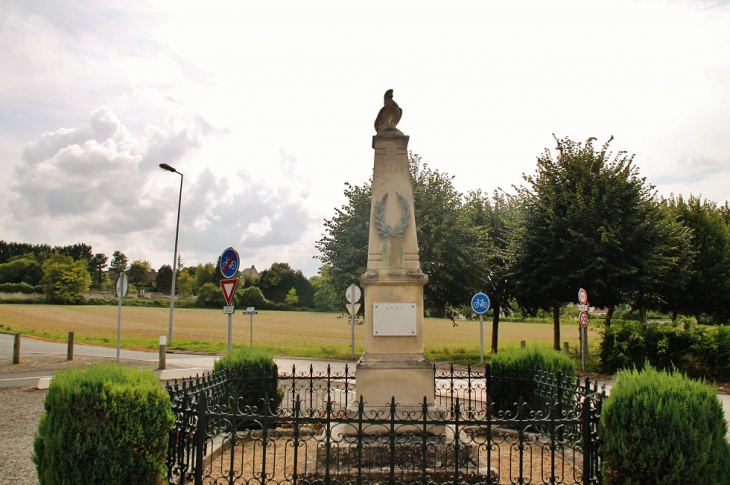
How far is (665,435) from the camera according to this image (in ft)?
15.8

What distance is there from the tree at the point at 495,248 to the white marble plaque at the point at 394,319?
50.5ft

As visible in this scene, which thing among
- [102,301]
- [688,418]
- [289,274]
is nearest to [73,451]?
[688,418]

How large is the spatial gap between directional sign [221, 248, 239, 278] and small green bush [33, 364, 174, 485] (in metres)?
5.98

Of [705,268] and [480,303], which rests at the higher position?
[705,268]

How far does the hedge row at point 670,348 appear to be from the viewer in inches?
663

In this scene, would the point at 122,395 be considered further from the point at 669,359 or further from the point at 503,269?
the point at 503,269

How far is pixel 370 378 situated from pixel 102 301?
272 feet

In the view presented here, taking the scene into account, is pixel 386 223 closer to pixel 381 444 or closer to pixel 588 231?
pixel 381 444

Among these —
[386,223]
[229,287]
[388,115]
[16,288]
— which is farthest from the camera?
[16,288]

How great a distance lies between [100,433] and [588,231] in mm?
18799

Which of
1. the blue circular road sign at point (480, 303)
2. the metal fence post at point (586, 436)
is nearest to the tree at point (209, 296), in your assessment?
the blue circular road sign at point (480, 303)

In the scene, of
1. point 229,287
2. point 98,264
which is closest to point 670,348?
point 229,287

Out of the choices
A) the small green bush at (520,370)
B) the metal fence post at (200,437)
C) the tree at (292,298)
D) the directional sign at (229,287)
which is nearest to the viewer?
the metal fence post at (200,437)

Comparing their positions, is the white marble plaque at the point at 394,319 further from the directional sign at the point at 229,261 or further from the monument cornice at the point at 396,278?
the directional sign at the point at 229,261
